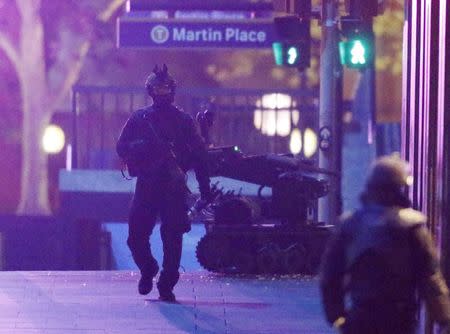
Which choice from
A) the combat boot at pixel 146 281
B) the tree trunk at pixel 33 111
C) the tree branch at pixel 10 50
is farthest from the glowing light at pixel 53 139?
the combat boot at pixel 146 281

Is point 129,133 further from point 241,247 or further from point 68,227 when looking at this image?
point 68,227

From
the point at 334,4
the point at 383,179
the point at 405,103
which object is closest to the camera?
the point at 383,179

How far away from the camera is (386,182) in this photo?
6.56 meters

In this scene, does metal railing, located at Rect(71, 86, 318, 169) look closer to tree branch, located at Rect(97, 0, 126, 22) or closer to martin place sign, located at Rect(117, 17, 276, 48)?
tree branch, located at Rect(97, 0, 126, 22)

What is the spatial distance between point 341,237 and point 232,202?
8.13 meters

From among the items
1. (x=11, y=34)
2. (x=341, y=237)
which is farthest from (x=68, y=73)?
(x=341, y=237)

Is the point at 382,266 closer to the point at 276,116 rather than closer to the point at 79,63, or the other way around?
the point at 276,116

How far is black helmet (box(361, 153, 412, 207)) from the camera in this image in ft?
21.5

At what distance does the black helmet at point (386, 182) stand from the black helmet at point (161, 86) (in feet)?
18.5

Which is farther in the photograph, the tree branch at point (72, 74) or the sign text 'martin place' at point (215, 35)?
the tree branch at point (72, 74)

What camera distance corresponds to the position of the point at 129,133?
12.1m

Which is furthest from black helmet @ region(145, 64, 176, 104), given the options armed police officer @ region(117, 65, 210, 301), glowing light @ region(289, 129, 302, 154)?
glowing light @ region(289, 129, 302, 154)

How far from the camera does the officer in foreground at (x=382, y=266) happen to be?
650 centimetres

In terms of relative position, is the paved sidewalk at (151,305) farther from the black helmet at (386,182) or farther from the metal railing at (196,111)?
the metal railing at (196,111)
